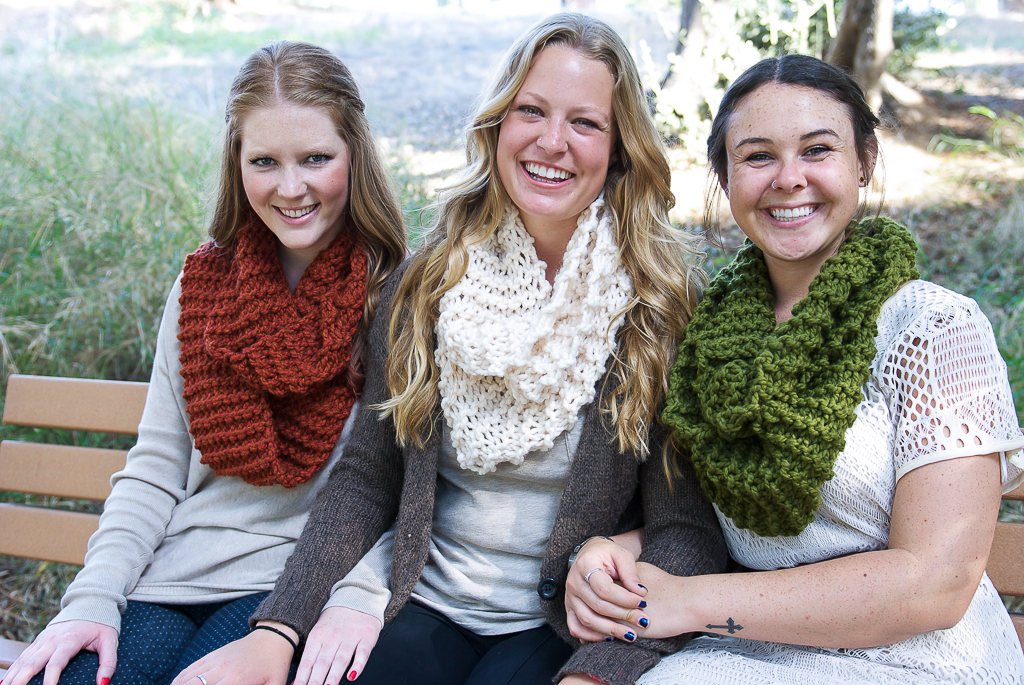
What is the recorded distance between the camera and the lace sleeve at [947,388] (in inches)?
56.7

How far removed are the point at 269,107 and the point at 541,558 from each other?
1.33 meters

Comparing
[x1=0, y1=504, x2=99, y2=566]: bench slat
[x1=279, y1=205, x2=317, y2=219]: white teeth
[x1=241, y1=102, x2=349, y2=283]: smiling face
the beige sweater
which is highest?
[x1=241, y1=102, x2=349, y2=283]: smiling face

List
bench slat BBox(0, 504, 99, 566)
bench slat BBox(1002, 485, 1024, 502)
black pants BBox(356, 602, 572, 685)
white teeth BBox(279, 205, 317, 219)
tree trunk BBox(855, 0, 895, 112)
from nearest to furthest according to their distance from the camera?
1. black pants BBox(356, 602, 572, 685)
2. bench slat BBox(1002, 485, 1024, 502)
3. white teeth BBox(279, 205, 317, 219)
4. bench slat BBox(0, 504, 99, 566)
5. tree trunk BBox(855, 0, 895, 112)

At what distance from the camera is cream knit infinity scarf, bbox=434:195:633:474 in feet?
5.82

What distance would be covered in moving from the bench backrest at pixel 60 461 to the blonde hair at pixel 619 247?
110 centimetres

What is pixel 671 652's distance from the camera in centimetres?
159

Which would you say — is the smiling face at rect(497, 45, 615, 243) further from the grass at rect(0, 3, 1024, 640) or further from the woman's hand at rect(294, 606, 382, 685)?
the grass at rect(0, 3, 1024, 640)

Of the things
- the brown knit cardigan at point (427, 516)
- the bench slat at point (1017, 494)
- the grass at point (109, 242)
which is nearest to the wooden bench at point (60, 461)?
the grass at point (109, 242)

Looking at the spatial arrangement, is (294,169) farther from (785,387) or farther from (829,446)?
(829,446)

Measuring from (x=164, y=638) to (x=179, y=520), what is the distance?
0.33 m

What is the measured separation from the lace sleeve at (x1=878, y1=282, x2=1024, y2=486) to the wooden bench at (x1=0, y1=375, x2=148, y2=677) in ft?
7.12

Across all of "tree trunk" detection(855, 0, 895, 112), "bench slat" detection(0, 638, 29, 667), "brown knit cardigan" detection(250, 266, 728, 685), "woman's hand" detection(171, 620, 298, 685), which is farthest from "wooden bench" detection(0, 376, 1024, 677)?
"tree trunk" detection(855, 0, 895, 112)

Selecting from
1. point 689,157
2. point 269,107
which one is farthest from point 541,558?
point 689,157

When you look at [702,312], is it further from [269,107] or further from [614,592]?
[269,107]
